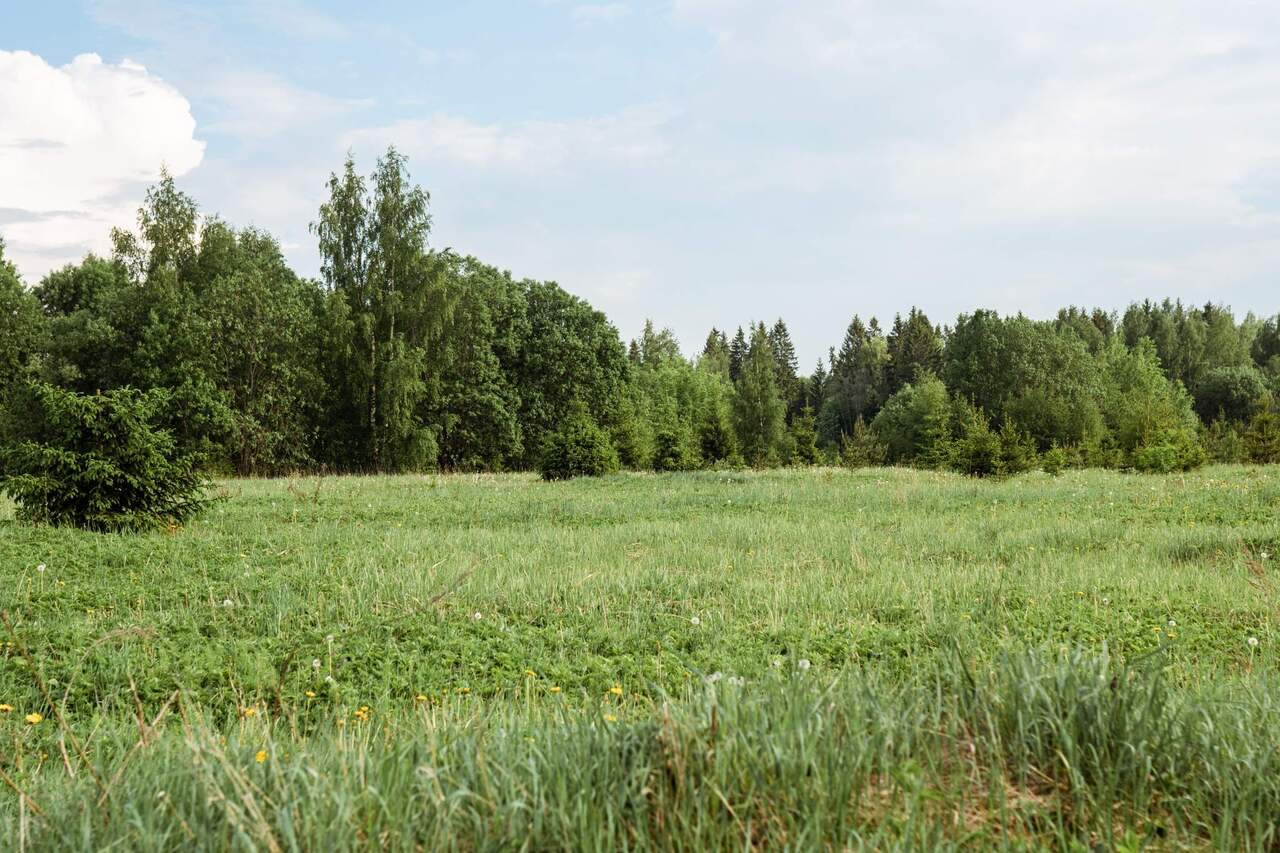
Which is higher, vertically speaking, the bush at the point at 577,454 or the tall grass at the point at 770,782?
the bush at the point at 577,454

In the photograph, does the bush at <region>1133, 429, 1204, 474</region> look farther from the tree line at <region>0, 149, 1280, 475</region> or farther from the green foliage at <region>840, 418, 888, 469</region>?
the green foliage at <region>840, 418, 888, 469</region>

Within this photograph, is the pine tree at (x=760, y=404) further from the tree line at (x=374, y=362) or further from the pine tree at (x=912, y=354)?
the pine tree at (x=912, y=354)

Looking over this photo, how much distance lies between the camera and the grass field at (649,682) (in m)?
2.05

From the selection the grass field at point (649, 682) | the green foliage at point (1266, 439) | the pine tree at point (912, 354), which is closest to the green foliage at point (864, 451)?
the green foliage at point (1266, 439)

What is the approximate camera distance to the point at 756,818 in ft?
6.73

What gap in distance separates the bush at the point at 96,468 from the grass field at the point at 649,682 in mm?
922

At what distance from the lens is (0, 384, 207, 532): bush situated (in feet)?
36.4

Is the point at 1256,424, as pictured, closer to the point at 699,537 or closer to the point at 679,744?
the point at 699,537

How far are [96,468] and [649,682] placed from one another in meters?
9.81

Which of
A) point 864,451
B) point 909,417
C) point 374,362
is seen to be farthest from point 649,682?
point 909,417

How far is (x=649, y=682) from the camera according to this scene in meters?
4.93

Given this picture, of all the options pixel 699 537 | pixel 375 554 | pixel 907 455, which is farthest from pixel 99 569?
pixel 907 455

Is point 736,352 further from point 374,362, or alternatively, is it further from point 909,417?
point 374,362

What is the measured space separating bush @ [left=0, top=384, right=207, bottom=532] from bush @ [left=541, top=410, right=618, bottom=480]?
50.7ft
